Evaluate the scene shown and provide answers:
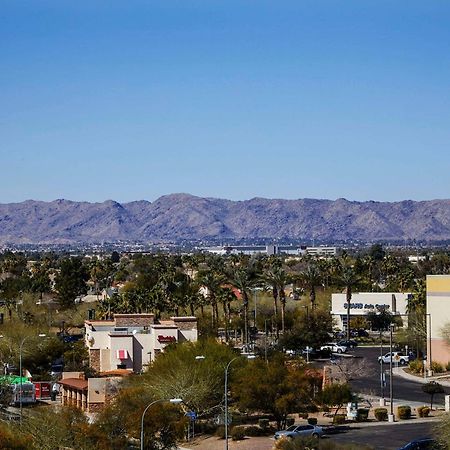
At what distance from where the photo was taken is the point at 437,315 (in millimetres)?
84438

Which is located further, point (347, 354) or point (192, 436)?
point (347, 354)

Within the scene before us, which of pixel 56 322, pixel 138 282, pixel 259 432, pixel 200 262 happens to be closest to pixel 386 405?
pixel 259 432

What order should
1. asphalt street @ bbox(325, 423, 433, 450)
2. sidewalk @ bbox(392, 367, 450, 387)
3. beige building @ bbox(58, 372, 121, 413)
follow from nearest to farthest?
asphalt street @ bbox(325, 423, 433, 450) < beige building @ bbox(58, 372, 121, 413) < sidewalk @ bbox(392, 367, 450, 387)

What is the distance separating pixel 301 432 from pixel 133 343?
925 inches

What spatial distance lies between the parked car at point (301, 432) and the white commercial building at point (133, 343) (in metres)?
19.2

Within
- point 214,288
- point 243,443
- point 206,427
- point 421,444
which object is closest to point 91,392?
point 206,427

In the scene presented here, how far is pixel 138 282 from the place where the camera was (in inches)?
5167

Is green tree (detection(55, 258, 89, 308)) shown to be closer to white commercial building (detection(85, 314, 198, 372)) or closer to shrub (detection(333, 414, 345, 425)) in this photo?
white commercial building (detection(85, 314, 198, 372))

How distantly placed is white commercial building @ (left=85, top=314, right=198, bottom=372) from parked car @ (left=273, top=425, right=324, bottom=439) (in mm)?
19220

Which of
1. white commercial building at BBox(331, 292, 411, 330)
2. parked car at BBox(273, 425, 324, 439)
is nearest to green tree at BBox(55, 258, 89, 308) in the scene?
white commercial building at BBox(331, 292, 411, 330)

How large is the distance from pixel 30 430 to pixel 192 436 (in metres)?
13.0

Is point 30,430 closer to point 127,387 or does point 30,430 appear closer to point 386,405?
point 127,387

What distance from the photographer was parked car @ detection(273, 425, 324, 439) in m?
54.1

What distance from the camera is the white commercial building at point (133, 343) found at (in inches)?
2977
